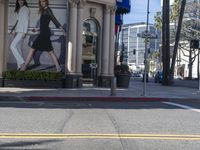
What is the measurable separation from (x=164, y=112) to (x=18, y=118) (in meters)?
4.94

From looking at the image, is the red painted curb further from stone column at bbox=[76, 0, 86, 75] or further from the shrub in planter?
the shrub in planter

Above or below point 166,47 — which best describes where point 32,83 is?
below

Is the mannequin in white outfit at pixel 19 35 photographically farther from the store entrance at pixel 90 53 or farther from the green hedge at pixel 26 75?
the store entrance at pixel 90 53

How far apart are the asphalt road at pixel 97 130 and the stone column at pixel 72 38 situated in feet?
39.6

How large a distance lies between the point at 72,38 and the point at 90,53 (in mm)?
2948

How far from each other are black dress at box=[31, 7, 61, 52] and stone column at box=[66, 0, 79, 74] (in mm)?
1010

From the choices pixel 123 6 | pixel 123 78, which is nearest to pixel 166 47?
pixel 123 6

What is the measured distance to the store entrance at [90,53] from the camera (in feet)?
99.6

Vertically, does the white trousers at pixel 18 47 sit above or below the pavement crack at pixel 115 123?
above

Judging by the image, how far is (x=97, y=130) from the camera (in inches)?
451

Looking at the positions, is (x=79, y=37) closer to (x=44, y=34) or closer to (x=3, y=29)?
(x=44, y=34)

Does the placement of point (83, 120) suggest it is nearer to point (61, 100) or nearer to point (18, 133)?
point (18, 133)

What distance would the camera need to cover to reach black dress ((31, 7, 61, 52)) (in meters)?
28.0

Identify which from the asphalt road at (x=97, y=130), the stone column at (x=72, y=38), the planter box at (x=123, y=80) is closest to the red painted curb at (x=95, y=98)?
the asphalt road at (x=97, y=130)
